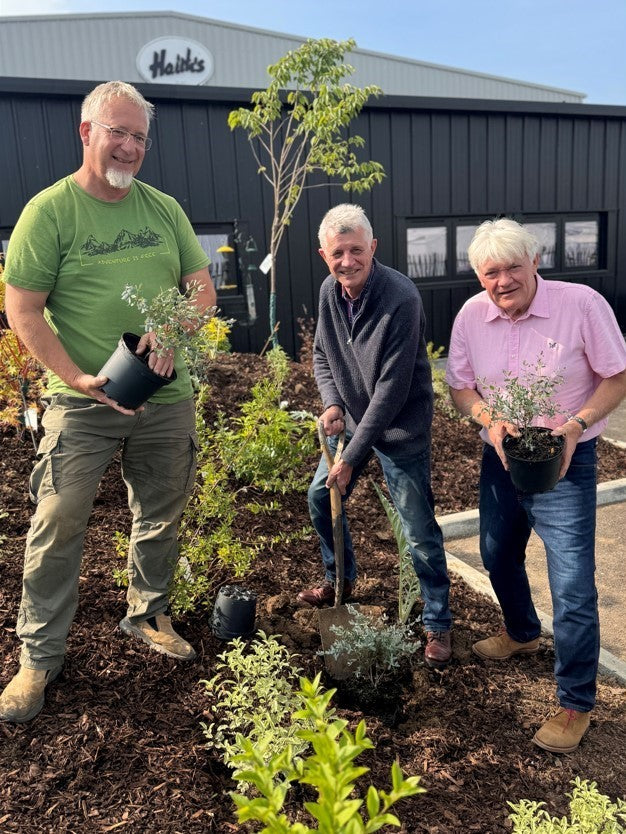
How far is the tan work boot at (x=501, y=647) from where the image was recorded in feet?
10.4

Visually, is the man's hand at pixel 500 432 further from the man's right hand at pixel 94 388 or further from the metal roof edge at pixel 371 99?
the metal roof edge at pixel 371 99

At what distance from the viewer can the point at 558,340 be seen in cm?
256

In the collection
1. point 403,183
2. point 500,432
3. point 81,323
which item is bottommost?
point 500,432

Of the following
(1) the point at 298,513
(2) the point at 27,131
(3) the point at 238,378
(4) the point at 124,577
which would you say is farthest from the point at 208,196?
(4) the point at 124,577

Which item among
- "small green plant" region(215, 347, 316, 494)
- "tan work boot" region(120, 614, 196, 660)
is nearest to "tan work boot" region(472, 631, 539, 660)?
"tan work boot" region(120, 614, 196, 660)

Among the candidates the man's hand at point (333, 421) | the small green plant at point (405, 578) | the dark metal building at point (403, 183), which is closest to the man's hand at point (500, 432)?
the small green plant at point (405, 578)

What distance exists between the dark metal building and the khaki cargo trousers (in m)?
6.58

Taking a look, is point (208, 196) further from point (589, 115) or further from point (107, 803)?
point (107, 803)

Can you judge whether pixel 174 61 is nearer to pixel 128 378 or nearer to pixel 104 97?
pixel 104 97

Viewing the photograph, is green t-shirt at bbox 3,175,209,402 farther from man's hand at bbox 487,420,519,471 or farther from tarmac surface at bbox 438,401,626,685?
tarmac surface at bbox 438,401,626,685

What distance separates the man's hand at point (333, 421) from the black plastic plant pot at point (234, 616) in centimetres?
88

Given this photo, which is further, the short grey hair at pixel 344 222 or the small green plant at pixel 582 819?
the short grey hair at pixel 344 222

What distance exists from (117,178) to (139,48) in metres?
22.9

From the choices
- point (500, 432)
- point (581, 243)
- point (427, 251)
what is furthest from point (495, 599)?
point (581, 243)
